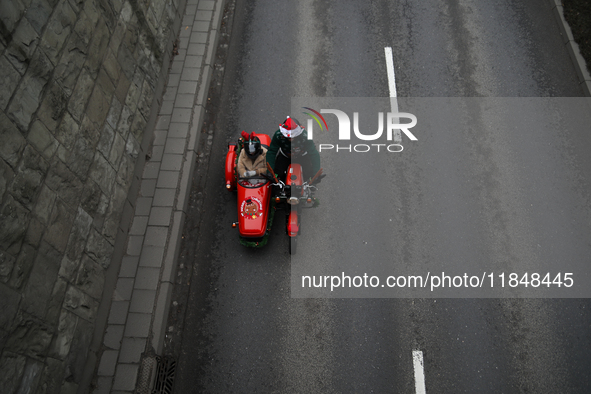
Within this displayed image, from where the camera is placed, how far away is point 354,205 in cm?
837

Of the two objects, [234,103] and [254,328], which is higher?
[234,103]

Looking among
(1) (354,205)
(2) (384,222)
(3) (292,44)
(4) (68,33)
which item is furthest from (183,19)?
(2) (384,222)

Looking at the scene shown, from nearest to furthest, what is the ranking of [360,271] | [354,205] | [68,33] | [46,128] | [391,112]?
[46,128], [68,33], [360,271], [354,205], [391,112]

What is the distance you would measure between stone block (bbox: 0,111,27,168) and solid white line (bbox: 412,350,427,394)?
6682 millimetres

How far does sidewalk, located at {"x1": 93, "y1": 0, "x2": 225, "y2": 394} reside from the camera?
22.6 ft

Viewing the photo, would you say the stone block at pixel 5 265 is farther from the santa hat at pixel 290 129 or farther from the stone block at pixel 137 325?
the santa hat at pixel 290 129

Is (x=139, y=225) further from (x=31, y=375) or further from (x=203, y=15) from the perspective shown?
(x=203, y=15)

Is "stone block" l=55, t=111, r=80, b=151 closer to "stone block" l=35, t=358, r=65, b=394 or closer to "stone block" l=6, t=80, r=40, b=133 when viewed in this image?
"stone block" l=6, t=80, r=40, b=133

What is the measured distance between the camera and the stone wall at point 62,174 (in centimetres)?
511

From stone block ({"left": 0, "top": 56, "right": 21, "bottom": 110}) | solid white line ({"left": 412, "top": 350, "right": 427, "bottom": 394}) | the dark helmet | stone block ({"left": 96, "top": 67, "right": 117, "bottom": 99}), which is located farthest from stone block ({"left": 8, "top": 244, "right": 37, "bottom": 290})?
solid white line ({"left": 412, "top": 350, "right": 427, "bottom": 394})

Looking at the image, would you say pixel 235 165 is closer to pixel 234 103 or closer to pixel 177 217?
pixel 177 217

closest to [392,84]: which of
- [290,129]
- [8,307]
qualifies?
[290,129]

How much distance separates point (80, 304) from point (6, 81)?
3.43 metres

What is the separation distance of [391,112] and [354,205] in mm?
2605
